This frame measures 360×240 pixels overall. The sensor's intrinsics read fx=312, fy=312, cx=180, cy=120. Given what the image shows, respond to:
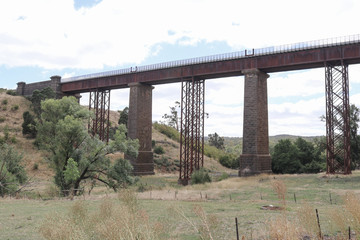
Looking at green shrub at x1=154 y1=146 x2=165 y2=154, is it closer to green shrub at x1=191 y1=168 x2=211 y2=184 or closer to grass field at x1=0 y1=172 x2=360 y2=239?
green shrub at x1=191 y1=168 x2=211 y2=184

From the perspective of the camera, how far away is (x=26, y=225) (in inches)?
473

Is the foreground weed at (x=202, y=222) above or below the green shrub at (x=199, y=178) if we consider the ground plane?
above

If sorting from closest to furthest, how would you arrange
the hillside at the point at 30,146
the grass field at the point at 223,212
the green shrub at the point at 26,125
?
the grass field at the point at 223,212 < the hillside at the point at 30,146 < the green shrub at the point at 26,125

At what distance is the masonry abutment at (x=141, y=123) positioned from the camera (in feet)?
129

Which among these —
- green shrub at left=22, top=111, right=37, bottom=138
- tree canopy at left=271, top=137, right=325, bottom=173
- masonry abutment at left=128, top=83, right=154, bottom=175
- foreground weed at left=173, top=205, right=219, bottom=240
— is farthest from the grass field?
green shrub at left=22, top=111, right=37, bottom=138

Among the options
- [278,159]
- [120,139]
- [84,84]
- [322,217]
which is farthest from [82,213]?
[84,84]

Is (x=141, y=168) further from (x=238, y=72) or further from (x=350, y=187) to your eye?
(x=350, y=187)

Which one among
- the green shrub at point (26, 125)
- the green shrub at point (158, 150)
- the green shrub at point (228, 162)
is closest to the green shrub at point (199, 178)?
the green shrub at point (158, 150)

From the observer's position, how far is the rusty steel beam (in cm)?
2816

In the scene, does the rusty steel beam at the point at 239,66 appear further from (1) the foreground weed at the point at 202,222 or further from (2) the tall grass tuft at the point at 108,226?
(1) the foreground weed at the point at 202,222

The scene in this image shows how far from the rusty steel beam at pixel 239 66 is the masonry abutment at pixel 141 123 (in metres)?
1.49

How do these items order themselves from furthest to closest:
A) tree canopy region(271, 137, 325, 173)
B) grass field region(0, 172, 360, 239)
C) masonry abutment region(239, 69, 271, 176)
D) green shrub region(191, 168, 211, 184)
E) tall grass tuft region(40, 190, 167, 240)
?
tree canopy region(271, 137, 325, 173) → green shrub region(191, 168, 211, 184) → masonry abutment region(239, 69, 271, 176) → grass field region(0, 172, 360, 239) → tall grass tuft region(40, 190, 167, 240)

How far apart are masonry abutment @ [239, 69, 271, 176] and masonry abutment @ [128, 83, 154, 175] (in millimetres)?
13786

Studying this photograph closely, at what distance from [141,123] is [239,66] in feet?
48.1
